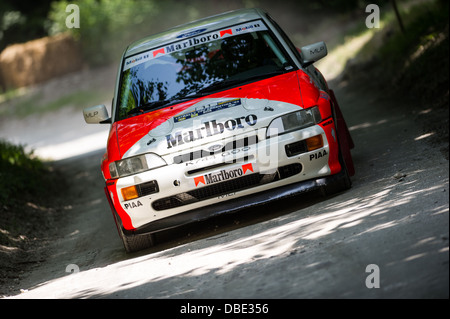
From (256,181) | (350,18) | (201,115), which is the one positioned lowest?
(350,18)

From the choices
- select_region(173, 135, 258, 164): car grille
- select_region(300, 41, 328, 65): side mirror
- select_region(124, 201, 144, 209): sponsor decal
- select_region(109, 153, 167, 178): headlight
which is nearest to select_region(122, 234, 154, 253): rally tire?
select_region(124, 201, 144, 209): sponsor decal

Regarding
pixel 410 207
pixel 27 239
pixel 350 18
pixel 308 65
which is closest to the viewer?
pixel 410 207

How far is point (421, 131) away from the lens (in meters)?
Answer: 9.05

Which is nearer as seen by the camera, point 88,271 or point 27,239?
point 88,271

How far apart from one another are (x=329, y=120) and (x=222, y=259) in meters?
1.82

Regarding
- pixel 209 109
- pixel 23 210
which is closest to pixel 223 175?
pixel 209 109

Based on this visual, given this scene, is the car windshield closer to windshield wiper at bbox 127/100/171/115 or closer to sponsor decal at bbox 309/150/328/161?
windshield wiper at bbox 127/100/171/115

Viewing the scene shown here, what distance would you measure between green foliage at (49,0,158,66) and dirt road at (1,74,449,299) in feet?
94.0

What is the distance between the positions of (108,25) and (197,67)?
30057 millimetres

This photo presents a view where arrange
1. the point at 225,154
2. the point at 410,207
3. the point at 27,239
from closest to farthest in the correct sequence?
the point at 410,207, the point at 225,154, the point at 27,239

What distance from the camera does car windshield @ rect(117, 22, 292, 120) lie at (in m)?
7.21

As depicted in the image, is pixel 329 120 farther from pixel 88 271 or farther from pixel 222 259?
pixel 88 271

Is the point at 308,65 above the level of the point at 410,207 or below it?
above
